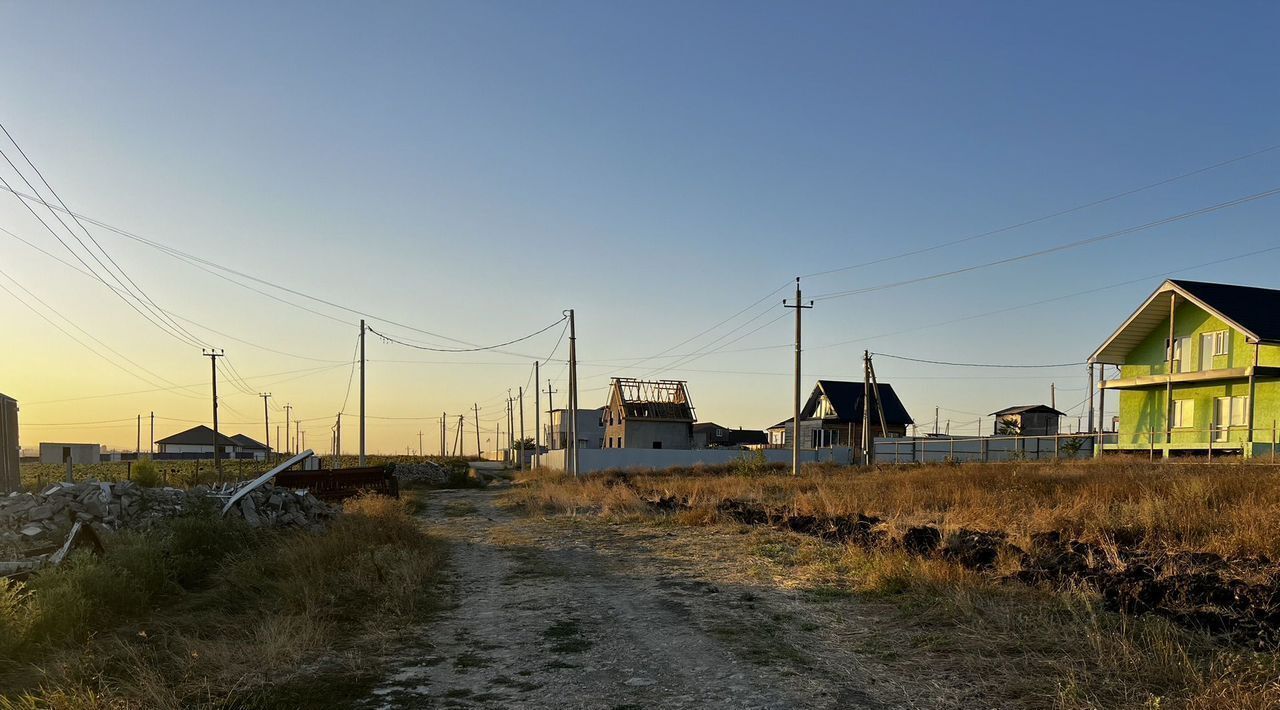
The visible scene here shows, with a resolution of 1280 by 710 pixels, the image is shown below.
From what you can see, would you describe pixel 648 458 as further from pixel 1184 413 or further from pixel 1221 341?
pixel 1221 341

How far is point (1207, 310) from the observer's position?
104ft

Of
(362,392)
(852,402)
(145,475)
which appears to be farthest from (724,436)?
(145,475)

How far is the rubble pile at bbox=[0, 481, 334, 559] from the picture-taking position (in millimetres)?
12633

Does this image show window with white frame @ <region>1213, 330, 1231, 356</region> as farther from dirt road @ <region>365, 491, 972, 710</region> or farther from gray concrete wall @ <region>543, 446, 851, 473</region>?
dirt road @ <region>365, 491, 972, 710</region>

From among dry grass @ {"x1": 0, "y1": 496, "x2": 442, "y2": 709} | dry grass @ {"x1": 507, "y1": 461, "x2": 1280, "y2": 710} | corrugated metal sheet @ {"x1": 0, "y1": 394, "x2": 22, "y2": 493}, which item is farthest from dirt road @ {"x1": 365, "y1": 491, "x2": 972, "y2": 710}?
corrugated metal sheet @ {"x1": 0, "y1": 394, "x2": 22, "y2": 493}

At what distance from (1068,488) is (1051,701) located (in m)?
11.2

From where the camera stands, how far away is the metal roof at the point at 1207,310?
99.9 feet

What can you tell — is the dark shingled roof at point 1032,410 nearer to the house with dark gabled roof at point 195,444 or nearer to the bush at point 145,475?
the bush at point 145,475

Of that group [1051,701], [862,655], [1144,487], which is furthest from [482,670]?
[1144,487]

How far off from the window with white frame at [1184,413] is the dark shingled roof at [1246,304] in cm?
448

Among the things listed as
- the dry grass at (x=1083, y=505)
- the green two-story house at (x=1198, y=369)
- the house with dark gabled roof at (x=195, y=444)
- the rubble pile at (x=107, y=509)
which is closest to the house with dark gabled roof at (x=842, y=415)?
the green two-story house at (x=1198, y=369)

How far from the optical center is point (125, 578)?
9.53 meters

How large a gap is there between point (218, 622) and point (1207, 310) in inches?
1406

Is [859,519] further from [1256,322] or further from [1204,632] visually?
[1256,322]
